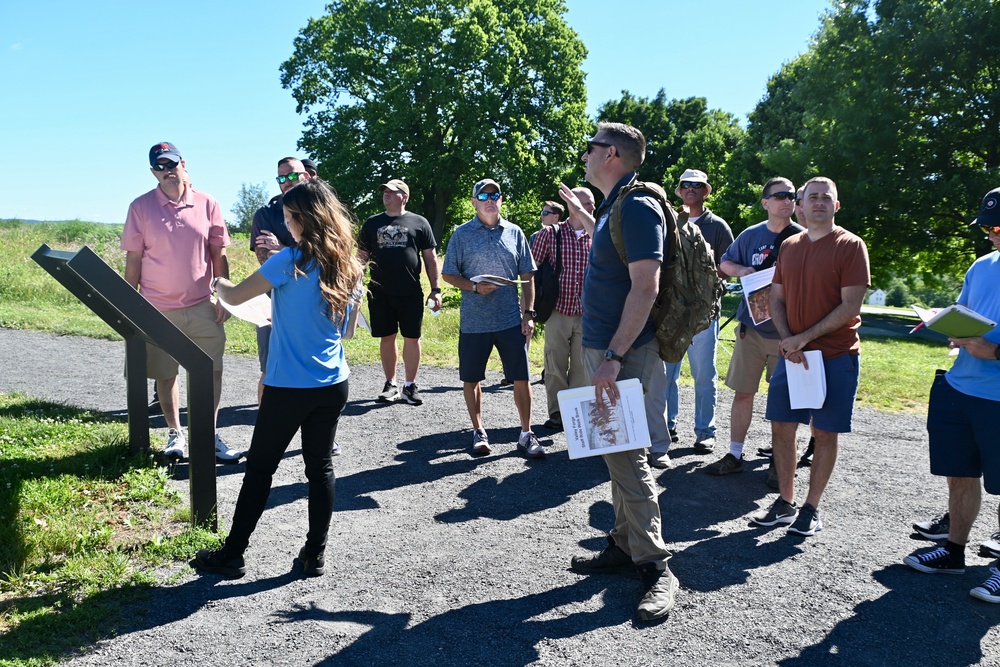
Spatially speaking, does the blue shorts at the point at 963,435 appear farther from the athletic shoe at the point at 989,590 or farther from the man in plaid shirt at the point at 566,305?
the man in plaid shirt at the point at 566,305

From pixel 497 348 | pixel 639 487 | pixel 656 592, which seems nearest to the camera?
pixel 656 592

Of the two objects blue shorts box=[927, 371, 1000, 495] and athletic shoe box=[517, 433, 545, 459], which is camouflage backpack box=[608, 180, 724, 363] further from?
athletic shoe box=[517, 433, 545, 459]

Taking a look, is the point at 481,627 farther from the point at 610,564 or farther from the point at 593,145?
the point at 593,145

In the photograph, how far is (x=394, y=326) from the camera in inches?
316

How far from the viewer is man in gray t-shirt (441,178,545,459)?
6203 millimetres

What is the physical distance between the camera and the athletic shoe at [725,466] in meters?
5.75

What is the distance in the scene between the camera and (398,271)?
782 centimetres

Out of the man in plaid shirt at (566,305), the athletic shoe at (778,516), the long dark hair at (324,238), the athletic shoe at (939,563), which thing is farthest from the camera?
the man in plaid shirt at (566,305)

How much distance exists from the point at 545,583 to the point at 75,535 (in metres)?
2.55

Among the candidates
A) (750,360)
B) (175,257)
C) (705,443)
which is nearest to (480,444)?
(705,443)

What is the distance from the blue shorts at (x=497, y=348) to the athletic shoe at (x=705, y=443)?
1.58m

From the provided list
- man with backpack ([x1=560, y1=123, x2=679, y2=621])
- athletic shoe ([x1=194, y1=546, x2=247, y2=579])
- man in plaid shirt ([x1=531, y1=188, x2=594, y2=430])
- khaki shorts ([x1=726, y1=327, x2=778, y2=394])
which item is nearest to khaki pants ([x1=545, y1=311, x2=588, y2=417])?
man in plaid shirt ([x1=531, y1=188, x2=594, y2=430])

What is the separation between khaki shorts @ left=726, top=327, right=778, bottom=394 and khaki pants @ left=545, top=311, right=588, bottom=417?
4.37ft

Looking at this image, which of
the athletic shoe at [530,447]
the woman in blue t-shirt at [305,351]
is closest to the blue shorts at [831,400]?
the athletic shoe at [530,447]
